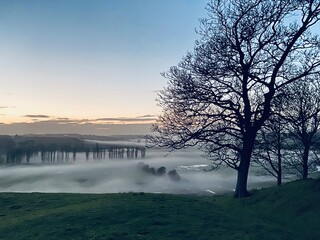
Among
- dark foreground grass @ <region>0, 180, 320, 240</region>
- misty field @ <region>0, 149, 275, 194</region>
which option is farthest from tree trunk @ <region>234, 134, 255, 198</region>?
misty field @ <region>0, 149, 275, 194</region>

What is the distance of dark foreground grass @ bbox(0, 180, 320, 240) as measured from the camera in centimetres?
1523

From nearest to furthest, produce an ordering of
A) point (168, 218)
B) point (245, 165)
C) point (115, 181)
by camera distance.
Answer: point (168, 218) < point (245, 165) < point (115, 181)

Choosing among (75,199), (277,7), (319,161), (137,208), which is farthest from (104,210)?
(319,161)

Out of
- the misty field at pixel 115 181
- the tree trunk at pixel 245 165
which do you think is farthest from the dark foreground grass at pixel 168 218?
the misty field at pixel 115 181

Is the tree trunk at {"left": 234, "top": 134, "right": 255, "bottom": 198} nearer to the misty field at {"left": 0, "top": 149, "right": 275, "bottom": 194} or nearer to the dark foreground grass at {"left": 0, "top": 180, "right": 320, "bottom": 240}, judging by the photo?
the dark foreground grass at {"left": 0, "top": 180, "right": 320, "bottom": 240}

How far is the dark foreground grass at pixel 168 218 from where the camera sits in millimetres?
15234

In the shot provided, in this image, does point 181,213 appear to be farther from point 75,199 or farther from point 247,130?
point 247,130

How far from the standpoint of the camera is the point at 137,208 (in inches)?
732

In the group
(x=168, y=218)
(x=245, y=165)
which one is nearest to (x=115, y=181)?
(x=245, y=165)

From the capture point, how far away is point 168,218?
17062 millimetres

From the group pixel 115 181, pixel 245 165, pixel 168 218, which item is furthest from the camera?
pixel 115 181

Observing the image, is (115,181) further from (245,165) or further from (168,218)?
(168,218)

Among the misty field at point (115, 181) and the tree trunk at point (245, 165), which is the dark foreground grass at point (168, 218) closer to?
the tree trunk at point (245, 165)

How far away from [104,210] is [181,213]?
11.9 ft
